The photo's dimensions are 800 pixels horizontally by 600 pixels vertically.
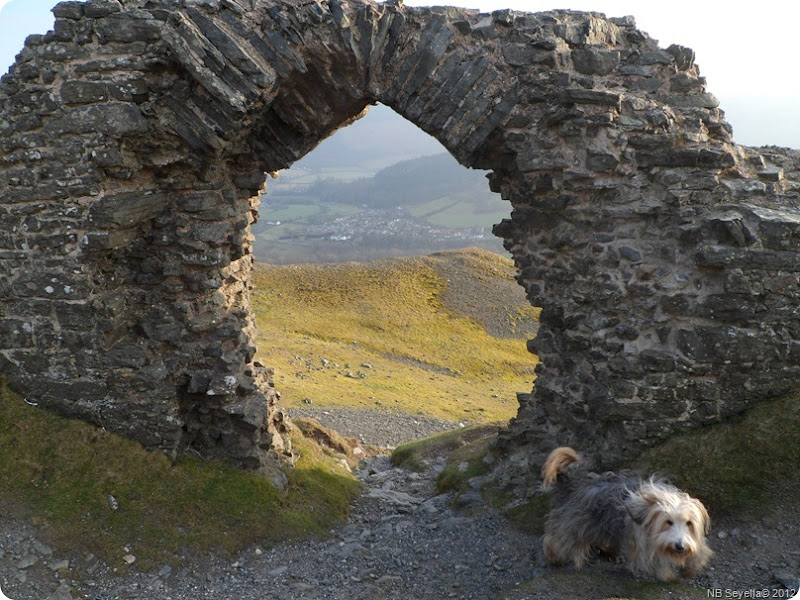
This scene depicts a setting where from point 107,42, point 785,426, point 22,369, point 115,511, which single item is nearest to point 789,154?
point 785,426

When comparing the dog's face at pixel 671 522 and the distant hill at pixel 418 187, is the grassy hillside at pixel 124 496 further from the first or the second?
the distant hill at pixel 418 187

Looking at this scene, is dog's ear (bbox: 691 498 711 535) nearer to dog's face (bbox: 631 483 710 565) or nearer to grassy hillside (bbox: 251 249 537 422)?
dog's face (bbox: 631 483 710 565)

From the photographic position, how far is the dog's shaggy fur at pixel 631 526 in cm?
640

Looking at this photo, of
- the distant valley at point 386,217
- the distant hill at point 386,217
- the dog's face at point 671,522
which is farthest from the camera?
the distant hill at point 386,217

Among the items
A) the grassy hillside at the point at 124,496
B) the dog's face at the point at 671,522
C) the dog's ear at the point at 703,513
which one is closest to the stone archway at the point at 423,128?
the grassy hillside at the point at 124,496

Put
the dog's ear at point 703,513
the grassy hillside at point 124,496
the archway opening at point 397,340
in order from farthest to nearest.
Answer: the archway opening at point 397,340
the grassy hillside at point 124,496
the dog's ear at point 703,513

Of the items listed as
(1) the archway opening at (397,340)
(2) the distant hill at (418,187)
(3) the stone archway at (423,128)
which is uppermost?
(2) the distant hill at (418,187)

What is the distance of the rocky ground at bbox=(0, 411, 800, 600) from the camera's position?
6797mm

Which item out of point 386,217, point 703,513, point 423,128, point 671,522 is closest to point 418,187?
point 386,217

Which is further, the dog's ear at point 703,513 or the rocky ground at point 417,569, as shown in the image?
the rocky ground at point 417,569

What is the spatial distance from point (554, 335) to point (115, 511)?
20.5 ft

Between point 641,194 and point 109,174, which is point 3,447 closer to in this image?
point 109,174

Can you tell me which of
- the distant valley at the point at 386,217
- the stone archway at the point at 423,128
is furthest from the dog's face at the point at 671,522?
the distant valley at the point at 386,217

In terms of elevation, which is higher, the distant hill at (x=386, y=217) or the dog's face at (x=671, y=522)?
the distant hill at (x=386, y=217)
